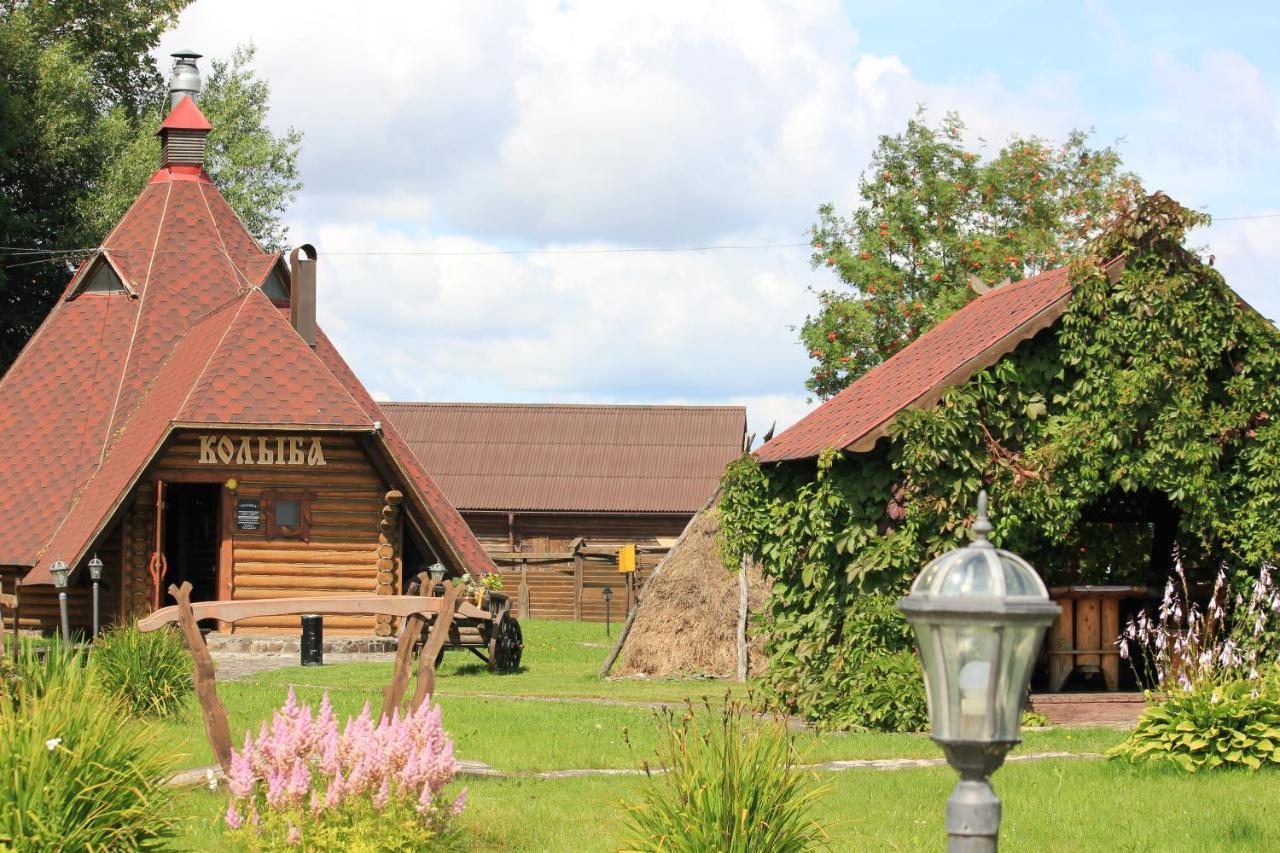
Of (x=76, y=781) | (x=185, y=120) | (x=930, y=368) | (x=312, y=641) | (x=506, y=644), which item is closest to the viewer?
(x=76, y=781)

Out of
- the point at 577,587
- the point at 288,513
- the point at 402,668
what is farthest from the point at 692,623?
the point at 577,587

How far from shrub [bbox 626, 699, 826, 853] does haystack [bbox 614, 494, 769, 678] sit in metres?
15.7

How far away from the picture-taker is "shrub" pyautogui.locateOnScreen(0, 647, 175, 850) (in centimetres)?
810

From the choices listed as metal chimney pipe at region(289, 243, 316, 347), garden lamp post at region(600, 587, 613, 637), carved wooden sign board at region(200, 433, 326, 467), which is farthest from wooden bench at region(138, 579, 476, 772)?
garden lamp post at region(600, 587, 613, 637)

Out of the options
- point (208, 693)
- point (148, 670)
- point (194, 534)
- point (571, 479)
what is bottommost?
point (148, 670)

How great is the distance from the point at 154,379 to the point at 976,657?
24321 mm

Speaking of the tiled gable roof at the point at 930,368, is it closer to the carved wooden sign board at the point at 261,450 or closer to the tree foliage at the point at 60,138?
the carved wooden sign board at the point at 261,450

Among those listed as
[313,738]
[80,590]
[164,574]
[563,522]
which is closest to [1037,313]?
[313,738]

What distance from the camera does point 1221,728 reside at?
1258cm

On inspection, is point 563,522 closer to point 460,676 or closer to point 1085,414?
point 460,676

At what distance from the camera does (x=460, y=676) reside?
23.0m

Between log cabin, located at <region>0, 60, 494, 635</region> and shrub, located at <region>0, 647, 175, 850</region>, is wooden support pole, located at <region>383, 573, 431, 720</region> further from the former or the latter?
log cabin, located at <region>0, 60, 494, 635</region>

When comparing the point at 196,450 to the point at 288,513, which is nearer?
the point at 196,450

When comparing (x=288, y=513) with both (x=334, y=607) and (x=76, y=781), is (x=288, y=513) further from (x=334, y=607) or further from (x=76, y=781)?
(x=76, y=781)
